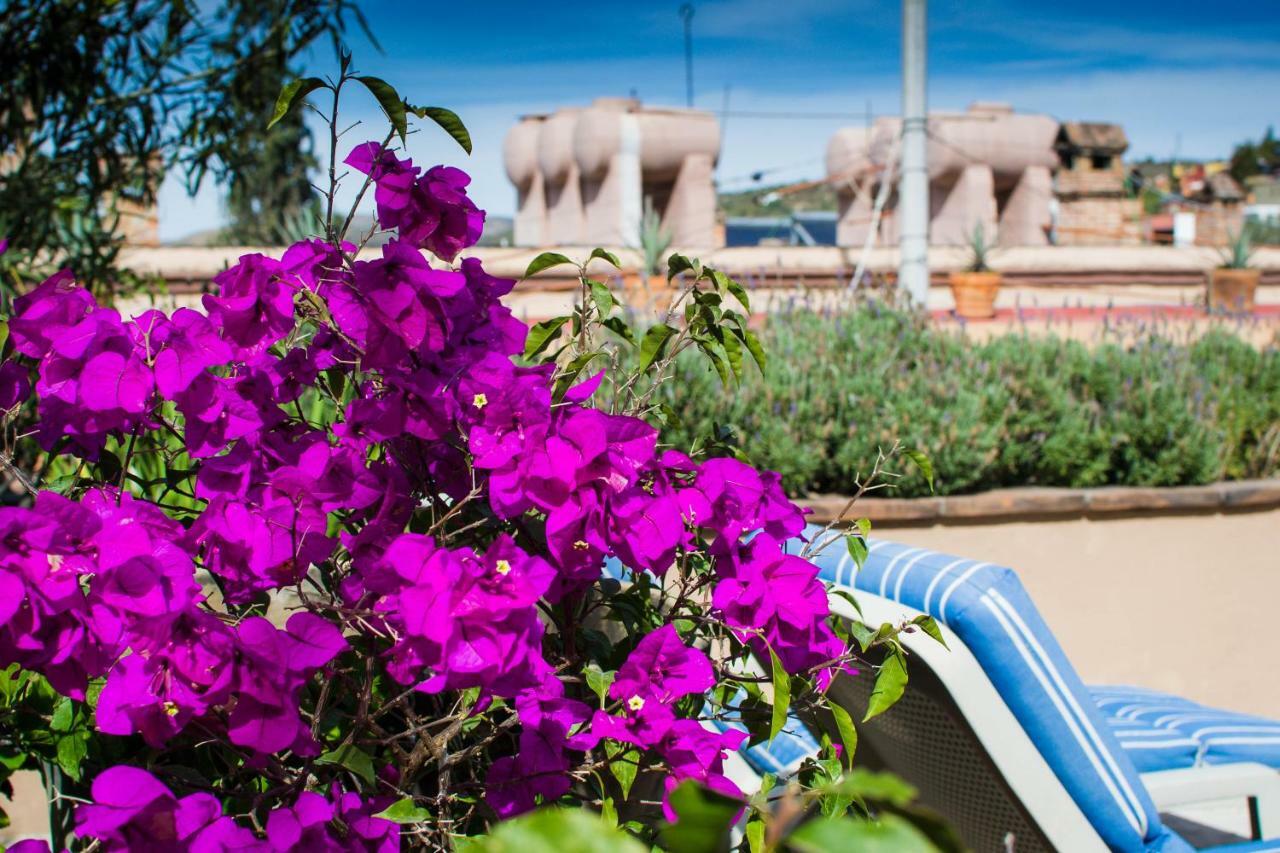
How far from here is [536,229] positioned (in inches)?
890

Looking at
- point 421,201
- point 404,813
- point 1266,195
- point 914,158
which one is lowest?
point 404,813

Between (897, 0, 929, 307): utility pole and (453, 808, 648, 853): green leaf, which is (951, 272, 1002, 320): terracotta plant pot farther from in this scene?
(453, 808, 648, 853): green leaf

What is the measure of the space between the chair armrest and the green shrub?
1810mm

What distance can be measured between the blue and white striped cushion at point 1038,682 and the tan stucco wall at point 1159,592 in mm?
2201

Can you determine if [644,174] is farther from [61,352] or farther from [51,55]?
[61,352]

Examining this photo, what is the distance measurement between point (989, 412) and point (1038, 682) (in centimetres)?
274

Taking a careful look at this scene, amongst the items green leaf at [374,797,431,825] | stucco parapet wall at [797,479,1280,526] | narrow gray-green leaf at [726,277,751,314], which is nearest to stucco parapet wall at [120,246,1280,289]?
stucco parapet wall at [797,479,1280,526]

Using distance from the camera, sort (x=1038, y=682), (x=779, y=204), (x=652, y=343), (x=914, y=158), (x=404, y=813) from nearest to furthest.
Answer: (x=404, y=813), (x=652, y=343), (x=1038, y=682), (x=914, y=158), (x=779, y=204)

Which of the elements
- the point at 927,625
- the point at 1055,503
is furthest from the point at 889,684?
the point at 1055,503

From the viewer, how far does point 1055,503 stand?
4.30 m

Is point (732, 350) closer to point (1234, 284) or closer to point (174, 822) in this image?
point (174, 822)

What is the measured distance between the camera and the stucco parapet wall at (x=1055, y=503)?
4.16m

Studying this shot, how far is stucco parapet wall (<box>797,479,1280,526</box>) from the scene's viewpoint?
164 inches

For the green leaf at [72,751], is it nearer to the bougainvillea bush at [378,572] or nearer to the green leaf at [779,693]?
the bougainvillea bush at [378,572]
